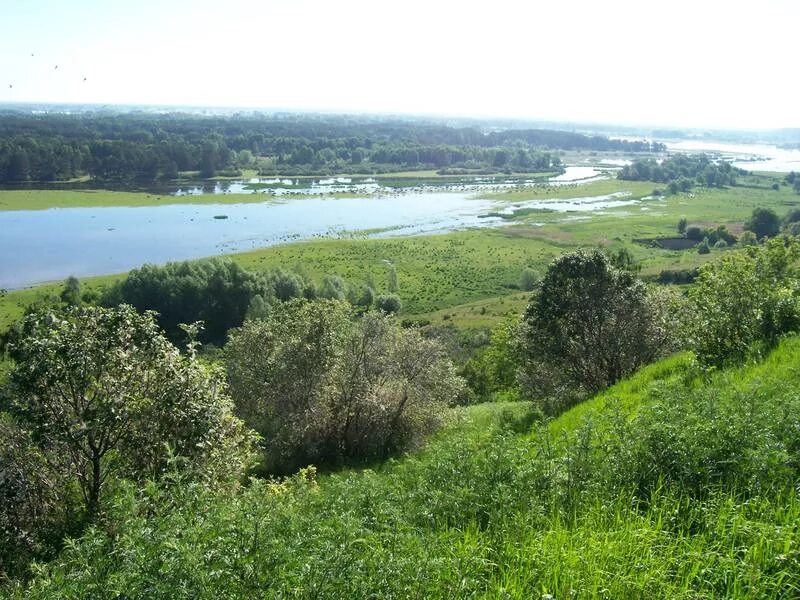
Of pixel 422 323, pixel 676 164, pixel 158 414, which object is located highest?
A: pixel 676 164

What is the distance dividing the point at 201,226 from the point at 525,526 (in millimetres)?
102308

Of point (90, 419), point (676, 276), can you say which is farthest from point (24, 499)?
point (676, 276)

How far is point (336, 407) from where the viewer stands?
69.5 ft

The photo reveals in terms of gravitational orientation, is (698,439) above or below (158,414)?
above

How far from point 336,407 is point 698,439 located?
14953 mm

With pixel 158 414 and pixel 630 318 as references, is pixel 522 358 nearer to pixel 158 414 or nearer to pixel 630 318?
pixel 630 318

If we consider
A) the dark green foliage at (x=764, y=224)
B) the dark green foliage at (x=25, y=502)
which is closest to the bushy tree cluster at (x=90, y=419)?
the dark green foliage at (x=25, y=502)

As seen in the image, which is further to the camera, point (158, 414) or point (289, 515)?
point (158, 414)

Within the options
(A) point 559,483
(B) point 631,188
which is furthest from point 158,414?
(B) point 631,188

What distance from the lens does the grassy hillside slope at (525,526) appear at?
5816mm

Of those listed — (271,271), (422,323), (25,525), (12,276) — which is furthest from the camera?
(12,276)

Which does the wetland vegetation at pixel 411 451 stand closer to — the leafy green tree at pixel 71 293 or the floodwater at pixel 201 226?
the leafy green tree at pixel 71 293

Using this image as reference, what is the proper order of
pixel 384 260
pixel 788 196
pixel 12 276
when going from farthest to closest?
pixel 788 196, pixel 384 260, pixel 12 276

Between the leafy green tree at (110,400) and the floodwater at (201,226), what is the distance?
224 ft
